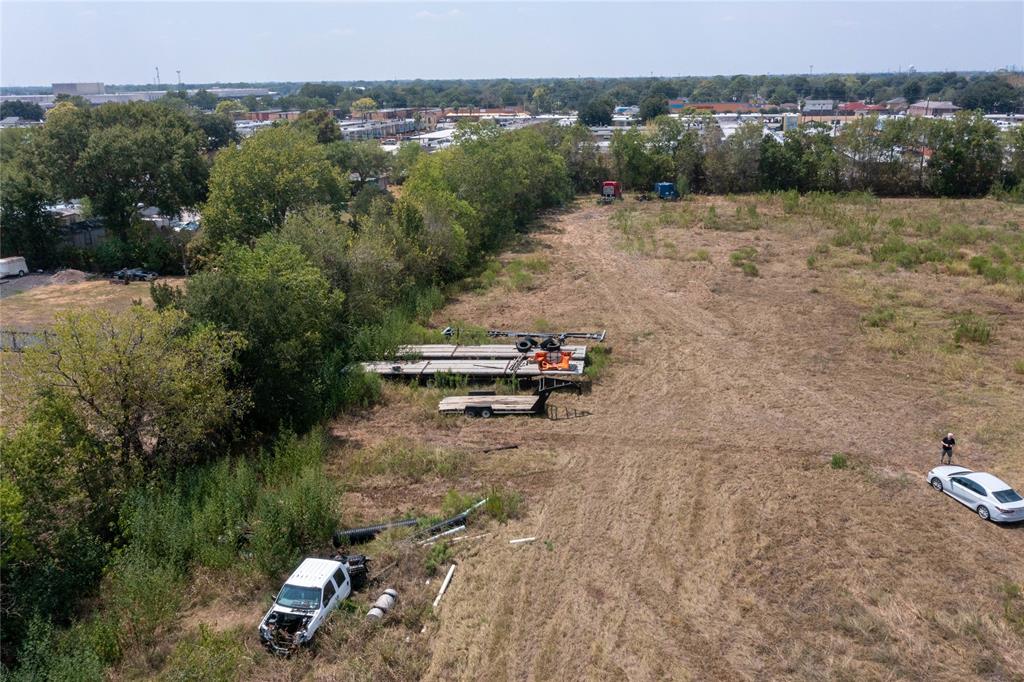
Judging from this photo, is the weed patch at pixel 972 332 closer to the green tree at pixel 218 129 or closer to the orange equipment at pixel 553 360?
the orange equipment at pixel 553 360

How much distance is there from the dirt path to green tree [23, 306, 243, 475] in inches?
216

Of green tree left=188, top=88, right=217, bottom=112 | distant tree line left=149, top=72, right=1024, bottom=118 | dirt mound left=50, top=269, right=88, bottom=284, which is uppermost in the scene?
distant tree line left=149, top=72, right=1024, bottom=118

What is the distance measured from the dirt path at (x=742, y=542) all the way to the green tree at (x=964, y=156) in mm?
29663

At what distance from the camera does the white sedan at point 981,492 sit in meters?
12.1

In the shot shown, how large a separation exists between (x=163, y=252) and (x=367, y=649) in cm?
2823

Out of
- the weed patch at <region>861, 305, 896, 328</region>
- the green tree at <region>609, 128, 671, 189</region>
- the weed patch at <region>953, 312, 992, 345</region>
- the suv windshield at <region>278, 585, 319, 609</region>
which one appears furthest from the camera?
the green tree at <region>609, 128, 671, 189</region>

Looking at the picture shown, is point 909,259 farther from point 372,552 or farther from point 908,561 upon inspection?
point 372,552

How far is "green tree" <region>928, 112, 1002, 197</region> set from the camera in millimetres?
42750

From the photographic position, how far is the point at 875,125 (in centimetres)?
4431

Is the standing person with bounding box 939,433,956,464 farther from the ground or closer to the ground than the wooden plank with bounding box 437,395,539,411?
farther from the ground

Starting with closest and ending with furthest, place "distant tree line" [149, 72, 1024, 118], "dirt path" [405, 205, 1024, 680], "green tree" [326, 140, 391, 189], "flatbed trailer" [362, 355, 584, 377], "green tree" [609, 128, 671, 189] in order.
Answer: "dirt path" [405, 205, 1024, 680] → "flatbed trailer" [362, 355, 584, 377] → "green tree" [326, 140, 391, 189] → "green tree" [609, 128, 671, 189] → "distant tree line" [149, 72, 1024, 118]

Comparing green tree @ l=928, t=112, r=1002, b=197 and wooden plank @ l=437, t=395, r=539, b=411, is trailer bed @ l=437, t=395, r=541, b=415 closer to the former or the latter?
wooden plank @ l=437, t=395, r=539, b=411

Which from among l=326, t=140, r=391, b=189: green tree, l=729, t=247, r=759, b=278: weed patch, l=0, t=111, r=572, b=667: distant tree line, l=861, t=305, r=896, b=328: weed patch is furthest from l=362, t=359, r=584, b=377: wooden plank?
l=326, t=140, r=391, b=189: green tree

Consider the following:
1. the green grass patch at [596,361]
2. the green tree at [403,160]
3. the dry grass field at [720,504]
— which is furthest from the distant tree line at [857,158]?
the green grass patch at [596,361]
